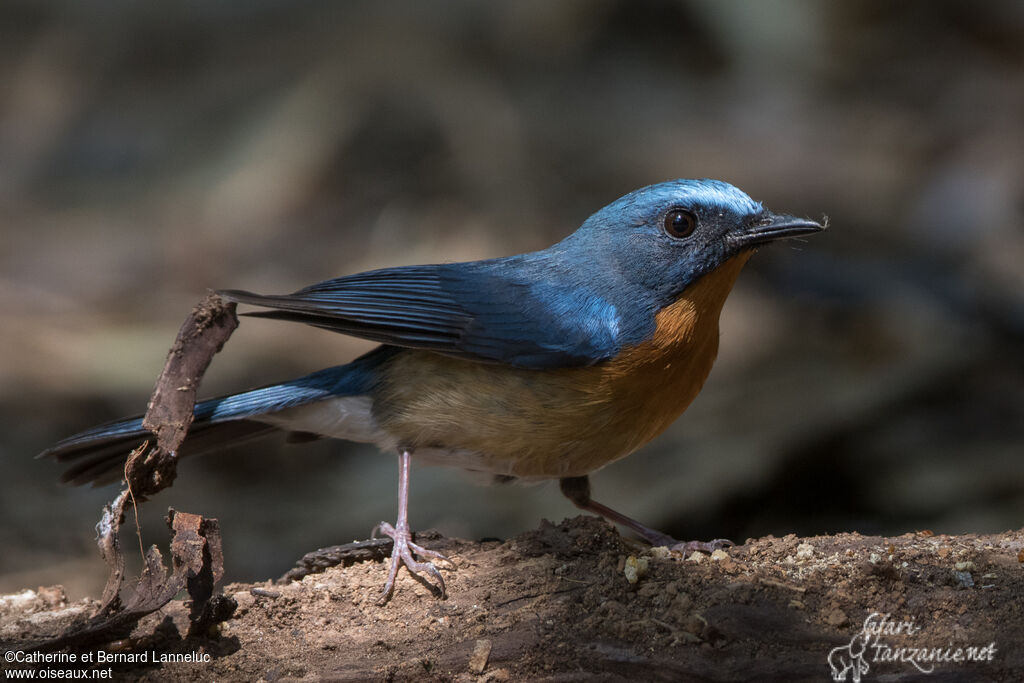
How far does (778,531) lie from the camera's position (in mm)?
6715

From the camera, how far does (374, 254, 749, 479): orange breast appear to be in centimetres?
432

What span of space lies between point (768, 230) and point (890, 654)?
72.7 inches

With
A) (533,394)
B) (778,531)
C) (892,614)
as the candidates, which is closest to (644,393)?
(533,394)

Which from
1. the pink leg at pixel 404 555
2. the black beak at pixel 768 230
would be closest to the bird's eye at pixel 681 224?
the black beak at pixel 768 230

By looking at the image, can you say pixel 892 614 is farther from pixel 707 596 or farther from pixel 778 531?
pixel 778 531

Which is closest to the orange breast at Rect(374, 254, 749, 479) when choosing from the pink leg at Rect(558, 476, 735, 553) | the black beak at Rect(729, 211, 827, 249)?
the black beak at Rect(729, 211, 827, 249)

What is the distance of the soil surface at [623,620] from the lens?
3293mm

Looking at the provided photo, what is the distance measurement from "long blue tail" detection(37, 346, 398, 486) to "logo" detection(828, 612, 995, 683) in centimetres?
234

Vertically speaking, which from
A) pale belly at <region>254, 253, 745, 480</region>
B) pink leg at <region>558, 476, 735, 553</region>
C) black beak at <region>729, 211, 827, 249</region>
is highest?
black beak at <region>729, 211, 827, 249</region>

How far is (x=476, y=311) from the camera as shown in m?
4.62

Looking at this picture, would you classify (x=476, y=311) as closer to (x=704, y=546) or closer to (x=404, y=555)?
(x=404, y=555)

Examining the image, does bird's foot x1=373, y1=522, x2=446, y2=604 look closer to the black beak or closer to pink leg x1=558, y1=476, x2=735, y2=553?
pink leg x1=558, y1=476, x2=735, y2=553

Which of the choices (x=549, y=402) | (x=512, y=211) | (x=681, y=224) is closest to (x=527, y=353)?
(x=549, y=402)

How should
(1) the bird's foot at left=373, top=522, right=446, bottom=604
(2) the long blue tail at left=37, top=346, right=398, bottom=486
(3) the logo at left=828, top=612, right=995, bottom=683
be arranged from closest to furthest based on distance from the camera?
1. (3) the logo at left=828, top=612, right=995, bottom=683
2. (1) the bird's foot at left=373, top=522, right=446, bottom=604
3. (2) the long blue tail at left=37, top=346, right=398, bottom=486
